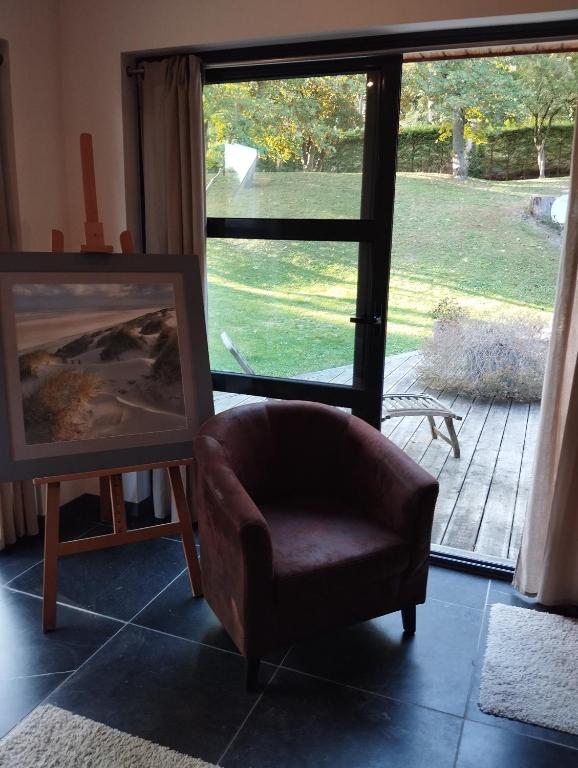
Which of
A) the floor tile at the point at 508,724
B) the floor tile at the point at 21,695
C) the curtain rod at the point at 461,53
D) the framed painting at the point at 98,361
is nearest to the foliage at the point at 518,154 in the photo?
the curtain rod at the point at 461,53

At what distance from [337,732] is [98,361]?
5.13 ft

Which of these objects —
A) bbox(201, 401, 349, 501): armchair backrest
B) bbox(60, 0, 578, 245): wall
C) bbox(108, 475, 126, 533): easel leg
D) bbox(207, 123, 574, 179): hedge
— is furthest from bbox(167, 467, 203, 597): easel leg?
bbox(207, 123, 574, 179): hedge

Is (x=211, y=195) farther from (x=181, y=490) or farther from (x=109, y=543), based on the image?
(x=109, y=543)

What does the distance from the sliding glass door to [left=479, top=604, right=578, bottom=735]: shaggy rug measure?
1.04 meters

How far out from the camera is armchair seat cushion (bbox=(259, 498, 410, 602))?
1880 millimetres

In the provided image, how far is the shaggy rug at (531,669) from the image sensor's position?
1.86m

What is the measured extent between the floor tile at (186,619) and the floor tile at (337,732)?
0.23 meters

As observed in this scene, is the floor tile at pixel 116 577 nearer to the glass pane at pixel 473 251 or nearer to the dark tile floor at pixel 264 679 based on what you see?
the dark tile floor at pixel 264 679

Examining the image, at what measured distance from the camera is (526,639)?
2193 millimetres

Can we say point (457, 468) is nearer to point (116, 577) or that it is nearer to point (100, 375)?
point (116, 577)

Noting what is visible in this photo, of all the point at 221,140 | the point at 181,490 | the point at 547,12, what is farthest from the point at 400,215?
the point at 181,490

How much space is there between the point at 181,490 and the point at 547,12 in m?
2.26

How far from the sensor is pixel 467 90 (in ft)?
15.1

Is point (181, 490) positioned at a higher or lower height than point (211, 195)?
lower
